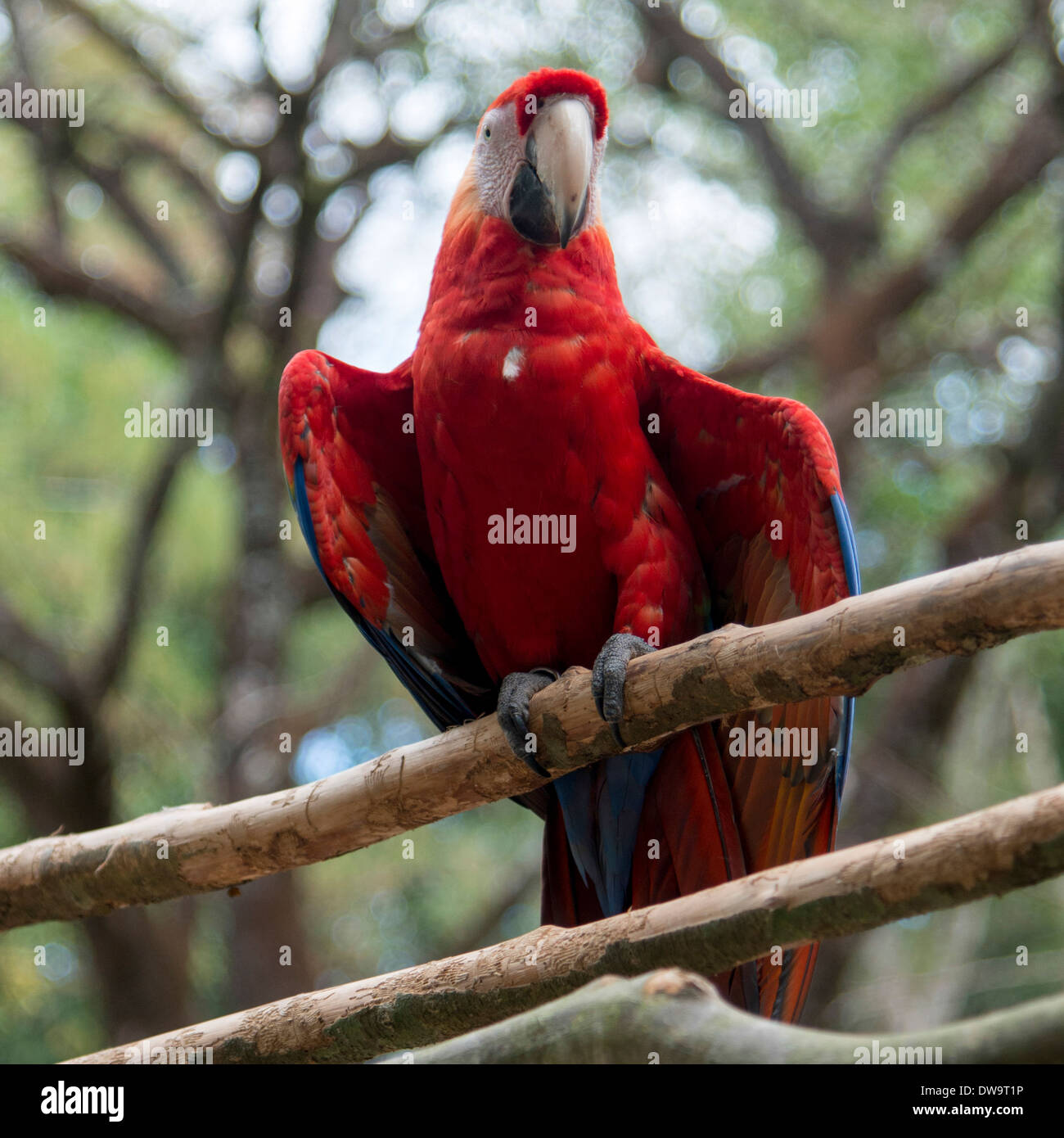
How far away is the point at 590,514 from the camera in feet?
6.92

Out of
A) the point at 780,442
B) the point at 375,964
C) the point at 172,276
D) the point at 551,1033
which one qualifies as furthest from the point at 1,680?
the point at 551,1033

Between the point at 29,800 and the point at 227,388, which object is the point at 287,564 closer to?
the point at 227,388

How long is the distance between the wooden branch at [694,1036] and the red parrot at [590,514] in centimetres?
78

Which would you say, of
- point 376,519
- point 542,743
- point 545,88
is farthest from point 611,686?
point 545,88

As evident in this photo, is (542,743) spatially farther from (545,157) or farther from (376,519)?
(545,157)

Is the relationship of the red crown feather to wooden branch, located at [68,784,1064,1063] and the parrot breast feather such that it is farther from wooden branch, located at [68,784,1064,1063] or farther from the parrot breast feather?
wooden branch, located at [68,784,1064,1063]

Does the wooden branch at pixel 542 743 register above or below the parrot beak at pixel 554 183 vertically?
below

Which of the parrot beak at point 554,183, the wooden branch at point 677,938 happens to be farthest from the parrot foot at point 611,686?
the parrot beak at point 554,183

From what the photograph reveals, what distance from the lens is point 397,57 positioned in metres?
4.70

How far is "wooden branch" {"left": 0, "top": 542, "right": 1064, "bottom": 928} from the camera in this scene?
1373mm

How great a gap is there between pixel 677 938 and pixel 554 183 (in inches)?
56.3

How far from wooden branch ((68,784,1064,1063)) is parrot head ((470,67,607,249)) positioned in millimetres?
1313

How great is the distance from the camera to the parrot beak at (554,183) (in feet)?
7.04

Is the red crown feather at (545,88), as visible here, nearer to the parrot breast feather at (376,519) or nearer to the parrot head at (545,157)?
the parrot head at (545,157)
